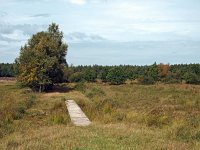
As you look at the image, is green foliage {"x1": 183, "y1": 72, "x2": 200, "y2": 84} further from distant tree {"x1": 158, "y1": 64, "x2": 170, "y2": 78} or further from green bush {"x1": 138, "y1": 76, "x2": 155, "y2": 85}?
green bush {"x1": 138, "y1": 76, "x2": 155, "y2": 85}

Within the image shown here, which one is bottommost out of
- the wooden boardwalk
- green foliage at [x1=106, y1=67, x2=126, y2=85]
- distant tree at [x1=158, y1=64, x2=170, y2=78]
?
the wooden boardwalk

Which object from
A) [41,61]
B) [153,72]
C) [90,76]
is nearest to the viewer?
[41,61]

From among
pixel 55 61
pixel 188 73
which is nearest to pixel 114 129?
pixel 55 61

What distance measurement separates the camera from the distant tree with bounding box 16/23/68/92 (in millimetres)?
47781

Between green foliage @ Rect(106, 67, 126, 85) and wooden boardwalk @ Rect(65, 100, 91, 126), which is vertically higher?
green foliage @ Rect(106, 67, 126, 85)

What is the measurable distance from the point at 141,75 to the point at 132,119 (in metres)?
72.2

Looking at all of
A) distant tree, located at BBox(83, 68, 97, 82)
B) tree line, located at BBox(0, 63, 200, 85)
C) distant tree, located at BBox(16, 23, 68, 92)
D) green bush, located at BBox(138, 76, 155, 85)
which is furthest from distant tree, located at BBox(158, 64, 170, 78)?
distant tree, located at BBox(16, 23, 68, 92)

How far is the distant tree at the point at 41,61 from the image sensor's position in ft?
157

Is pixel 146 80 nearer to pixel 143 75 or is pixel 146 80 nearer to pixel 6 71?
pixel 143 75

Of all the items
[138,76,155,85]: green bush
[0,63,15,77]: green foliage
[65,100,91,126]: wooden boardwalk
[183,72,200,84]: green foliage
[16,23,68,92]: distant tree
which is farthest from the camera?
[0,63,15,77]: green foliage

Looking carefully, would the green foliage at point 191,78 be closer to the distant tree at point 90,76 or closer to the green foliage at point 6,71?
the distant tree at point 90,76

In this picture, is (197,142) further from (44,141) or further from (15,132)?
(15,132)

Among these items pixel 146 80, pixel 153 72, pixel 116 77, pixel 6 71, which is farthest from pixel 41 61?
pixel 6 71

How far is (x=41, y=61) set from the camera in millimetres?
47469
